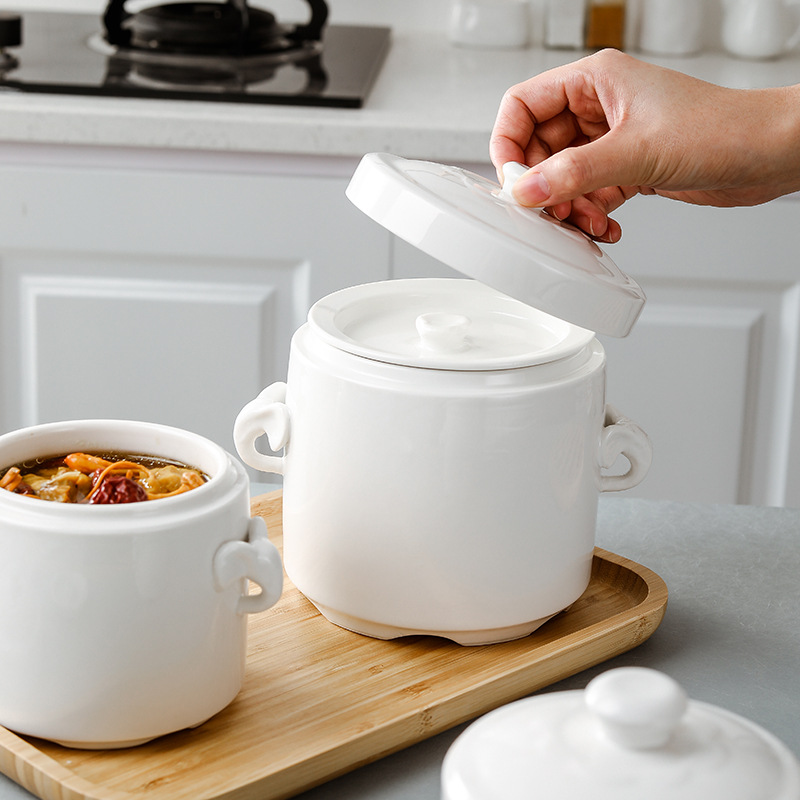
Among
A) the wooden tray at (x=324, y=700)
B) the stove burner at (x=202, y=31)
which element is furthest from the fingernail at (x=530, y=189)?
the stove burner at (x=202, y=31)

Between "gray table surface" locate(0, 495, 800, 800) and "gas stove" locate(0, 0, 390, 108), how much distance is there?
854mm

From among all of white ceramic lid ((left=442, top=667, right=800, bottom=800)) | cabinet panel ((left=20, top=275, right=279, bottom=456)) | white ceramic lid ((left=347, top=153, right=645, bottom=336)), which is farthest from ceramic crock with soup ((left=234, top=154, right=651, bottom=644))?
cabinet panel ((left=20, top=275, right=279, bottom=456))

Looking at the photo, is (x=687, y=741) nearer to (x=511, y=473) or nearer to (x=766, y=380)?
(x=511, y=473)

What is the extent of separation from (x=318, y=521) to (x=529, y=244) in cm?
20

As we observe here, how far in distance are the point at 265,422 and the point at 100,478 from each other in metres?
0.14

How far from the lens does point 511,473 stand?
25.3 inches

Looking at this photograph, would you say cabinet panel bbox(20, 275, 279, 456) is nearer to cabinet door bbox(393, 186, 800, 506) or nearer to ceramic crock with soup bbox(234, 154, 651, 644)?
cabinet door bbox(393, 186, 800, 506)

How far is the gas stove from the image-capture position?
5.05 feet

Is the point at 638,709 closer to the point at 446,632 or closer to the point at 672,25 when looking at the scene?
the point at 446,632

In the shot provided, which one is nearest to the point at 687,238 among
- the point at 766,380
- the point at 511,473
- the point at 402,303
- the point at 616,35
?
the point at 766,380

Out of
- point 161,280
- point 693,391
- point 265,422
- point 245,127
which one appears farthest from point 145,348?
point 265,422

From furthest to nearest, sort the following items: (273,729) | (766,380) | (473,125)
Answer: (766,380) < (473,125) < (273,729)

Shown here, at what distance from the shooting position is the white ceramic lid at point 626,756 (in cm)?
39

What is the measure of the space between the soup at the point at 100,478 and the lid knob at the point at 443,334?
0.16 m
